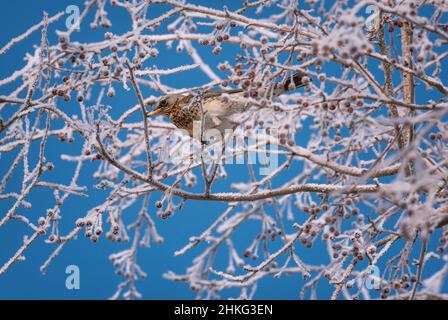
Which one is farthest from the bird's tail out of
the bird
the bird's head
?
the bird's head

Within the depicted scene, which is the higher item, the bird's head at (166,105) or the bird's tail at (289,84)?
the bird's head at (166,105)

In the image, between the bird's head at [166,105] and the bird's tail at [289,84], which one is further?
the bird's head at [166,105]

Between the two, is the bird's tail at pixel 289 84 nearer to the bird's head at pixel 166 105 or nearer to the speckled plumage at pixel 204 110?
the speckled plumage at pixel 204 110

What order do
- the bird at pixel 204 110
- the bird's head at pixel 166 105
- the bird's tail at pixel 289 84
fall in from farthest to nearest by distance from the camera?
1. the bird's head at pixel 166 105
2. the bird at pixel 204 110
3. the bird's tail at pixel 289 84

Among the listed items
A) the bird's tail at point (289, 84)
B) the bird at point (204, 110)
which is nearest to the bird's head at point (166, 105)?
the bird at point (204, 110)

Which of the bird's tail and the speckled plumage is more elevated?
the speckled plumage

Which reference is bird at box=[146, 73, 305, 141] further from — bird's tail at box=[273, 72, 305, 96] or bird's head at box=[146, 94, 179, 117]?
bird's tail at box=[273, 72, 305, 96]

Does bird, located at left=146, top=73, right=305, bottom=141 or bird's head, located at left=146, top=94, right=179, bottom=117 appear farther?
bird's head, located at left=146, top=94, right=179, bottom=117

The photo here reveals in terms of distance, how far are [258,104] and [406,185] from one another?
108 cm

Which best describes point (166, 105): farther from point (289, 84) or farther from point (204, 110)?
point (289, 84)

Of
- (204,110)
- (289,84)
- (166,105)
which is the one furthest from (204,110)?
(289,84)
